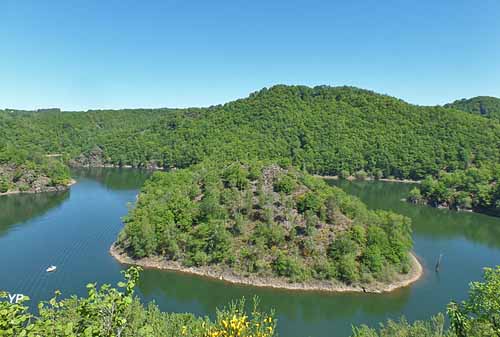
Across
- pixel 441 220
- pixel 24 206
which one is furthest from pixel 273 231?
pixel 24 206

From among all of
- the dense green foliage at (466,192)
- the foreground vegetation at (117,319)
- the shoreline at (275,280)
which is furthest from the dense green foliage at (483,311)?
the dense green foliage at (466,192)

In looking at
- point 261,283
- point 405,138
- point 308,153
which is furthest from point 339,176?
point 261,283

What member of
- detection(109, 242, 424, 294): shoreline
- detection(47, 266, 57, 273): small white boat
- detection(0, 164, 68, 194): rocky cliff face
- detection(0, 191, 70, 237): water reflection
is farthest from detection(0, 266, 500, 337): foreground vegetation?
detection(0, 164, 68, 194): rocky cliff face

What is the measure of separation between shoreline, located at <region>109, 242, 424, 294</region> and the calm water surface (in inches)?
32.3

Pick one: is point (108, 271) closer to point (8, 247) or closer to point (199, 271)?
point (199, 271)

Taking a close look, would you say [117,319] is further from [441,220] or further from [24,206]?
[24,206]

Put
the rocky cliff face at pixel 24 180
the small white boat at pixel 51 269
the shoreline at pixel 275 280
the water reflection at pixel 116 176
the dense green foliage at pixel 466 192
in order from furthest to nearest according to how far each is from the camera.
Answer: the water reflection at pixel 116 176 → the rocky cliff face at pixel 24 180 → the dense green foliage at pixel 466 192 → the small white boat at pixel 51 269 → the shoreline at pixel 275 280

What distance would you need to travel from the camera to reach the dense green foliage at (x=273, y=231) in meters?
39.9

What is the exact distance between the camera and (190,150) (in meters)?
137

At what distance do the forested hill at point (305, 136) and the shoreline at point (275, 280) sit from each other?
68.2 m

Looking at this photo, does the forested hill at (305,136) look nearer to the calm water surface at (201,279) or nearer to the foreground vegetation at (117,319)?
the calm water surface at (201,279)

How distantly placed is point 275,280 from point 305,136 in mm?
108471

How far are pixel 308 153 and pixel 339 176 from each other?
14.8 meters

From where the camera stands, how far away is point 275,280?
39000mm
